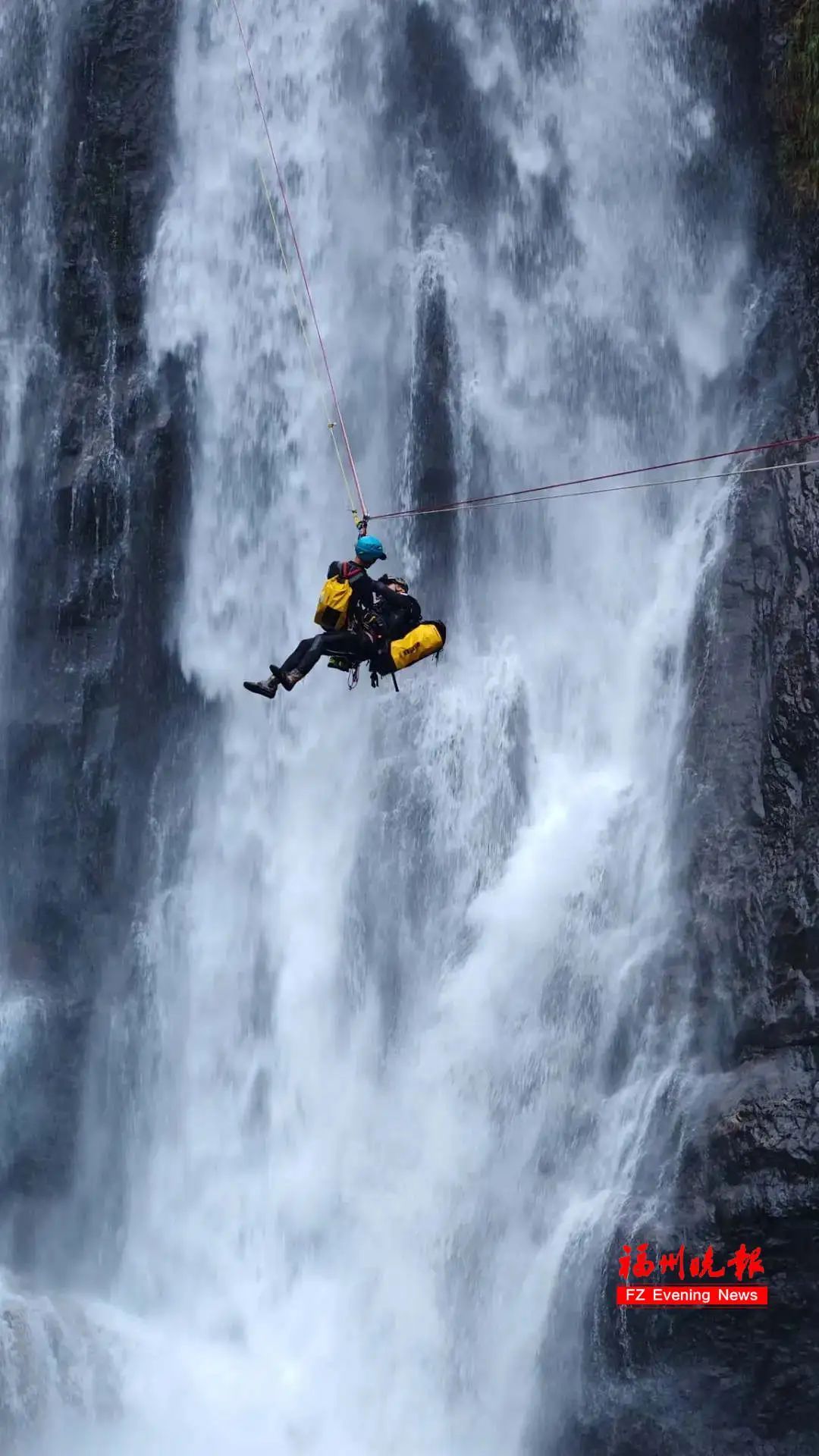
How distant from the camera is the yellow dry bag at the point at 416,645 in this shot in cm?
1160

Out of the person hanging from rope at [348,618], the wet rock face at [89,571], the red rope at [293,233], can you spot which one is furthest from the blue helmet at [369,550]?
the wet rock face at [89,571]

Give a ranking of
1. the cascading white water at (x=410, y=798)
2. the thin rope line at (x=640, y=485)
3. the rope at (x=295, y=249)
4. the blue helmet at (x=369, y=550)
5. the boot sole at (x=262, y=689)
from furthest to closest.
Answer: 1. the rope at (x=295, y=249)
2. the thin rope line at (x=640, y=485)
3. the cascading white water at (x=410, y=798)
4. the blue helmet at (x=369, y=550)
5. the boot sole at (x=262, y=689)

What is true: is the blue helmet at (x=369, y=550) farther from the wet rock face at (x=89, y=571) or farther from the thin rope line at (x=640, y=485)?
the wet rock face at (x=89, y=571)

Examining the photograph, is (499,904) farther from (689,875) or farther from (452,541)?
(452,541)

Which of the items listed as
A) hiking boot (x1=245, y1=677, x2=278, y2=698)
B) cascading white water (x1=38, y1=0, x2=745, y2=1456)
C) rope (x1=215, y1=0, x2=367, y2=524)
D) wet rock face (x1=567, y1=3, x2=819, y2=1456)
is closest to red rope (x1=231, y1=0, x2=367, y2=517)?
rope (x1=215, y1=0, x2=367, y2=524)

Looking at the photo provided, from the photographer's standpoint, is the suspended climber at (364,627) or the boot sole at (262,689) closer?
the boot sole at (262,689)

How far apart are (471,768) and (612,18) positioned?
792 centimetres

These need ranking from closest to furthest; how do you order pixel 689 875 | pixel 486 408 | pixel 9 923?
pixel 689 875, pixel 486 408, pixel 9 923

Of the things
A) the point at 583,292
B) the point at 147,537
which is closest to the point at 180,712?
the point at 147,537

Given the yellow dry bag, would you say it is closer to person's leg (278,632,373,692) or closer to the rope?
person's leg (278,632,373,692)

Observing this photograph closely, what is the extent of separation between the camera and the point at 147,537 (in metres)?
17.7

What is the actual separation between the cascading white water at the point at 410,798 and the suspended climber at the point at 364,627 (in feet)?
13.2

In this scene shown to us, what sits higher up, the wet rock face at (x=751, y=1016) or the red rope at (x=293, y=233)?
the red rope at (x=293, y=233)

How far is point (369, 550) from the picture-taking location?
11375mm
